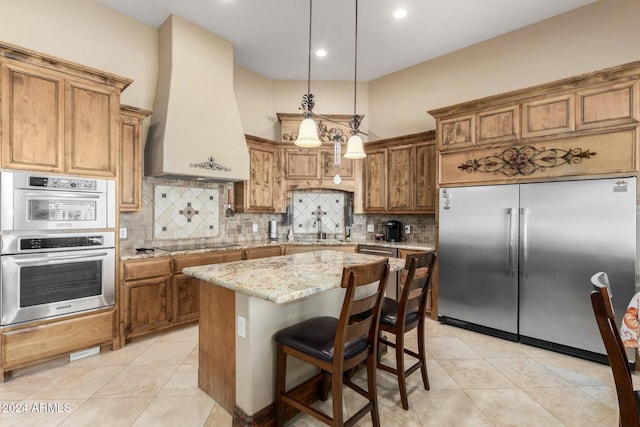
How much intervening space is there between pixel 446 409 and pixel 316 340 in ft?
3.80

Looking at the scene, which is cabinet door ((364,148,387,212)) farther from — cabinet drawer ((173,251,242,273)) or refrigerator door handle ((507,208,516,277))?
cabinet drawer ((173,251,242,273))

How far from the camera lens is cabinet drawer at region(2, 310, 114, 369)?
238 centimetres

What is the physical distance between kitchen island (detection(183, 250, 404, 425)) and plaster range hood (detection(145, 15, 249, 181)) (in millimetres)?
1826

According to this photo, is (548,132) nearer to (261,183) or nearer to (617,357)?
(617,357)

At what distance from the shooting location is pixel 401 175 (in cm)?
453

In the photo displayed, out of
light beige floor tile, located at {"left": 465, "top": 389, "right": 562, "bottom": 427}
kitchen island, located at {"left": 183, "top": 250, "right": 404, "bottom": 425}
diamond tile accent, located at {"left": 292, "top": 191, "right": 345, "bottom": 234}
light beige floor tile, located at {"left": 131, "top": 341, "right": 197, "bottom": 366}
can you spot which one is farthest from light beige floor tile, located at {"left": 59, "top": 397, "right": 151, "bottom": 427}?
diamond tile accent, located at {"left": 292, "top": 191, "right": 345, "bottom": 234}

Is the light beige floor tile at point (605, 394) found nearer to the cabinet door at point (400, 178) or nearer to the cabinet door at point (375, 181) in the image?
the cabinet door at point (400, 178)

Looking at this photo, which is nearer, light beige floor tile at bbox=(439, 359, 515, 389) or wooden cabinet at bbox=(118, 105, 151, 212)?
light beige floor tile at bbox=(439, 359, 515, 389)

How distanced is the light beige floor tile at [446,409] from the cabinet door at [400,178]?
2630 mm

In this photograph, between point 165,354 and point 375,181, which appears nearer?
point 165,354

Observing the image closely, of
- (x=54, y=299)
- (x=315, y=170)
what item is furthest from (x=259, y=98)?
(x=54, y=299)

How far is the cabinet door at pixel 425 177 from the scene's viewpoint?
4.20 meters

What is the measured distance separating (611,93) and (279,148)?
3884 mm

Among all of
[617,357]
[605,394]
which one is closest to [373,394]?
[617,357]
